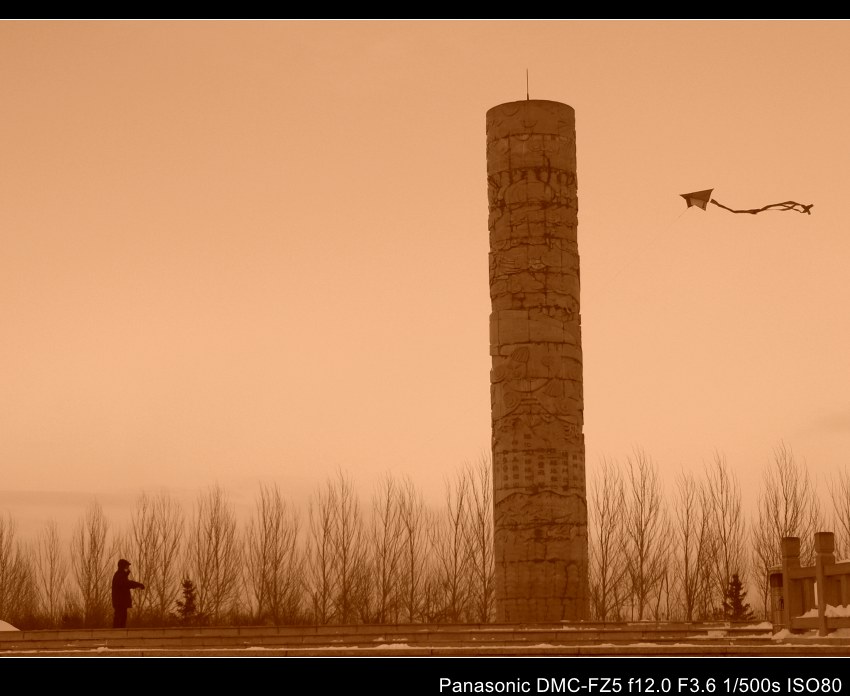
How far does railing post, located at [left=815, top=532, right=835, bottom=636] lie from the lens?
1116cm

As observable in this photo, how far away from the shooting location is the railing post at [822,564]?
11156 millimetres

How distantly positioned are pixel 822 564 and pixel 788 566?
66 cm

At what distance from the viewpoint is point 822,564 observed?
37.0 feet

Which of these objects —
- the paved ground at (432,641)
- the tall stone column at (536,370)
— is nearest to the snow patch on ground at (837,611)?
the paved ground at (432,641)

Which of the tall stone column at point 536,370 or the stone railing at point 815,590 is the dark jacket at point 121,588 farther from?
the stone railing at point 815,590

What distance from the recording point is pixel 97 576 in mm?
24094

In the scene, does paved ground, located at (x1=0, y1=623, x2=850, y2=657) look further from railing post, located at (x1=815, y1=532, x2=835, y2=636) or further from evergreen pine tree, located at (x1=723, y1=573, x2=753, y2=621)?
evergreen pine tree, located at (x1=723, y1=573, x2=753, y2=621)

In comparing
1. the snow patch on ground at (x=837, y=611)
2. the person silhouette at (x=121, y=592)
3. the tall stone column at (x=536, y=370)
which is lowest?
the snow patch on ground at (x=837, y=611)

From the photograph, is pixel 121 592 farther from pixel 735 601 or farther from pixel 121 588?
pixel 735 601

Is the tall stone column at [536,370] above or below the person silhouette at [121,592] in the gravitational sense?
above

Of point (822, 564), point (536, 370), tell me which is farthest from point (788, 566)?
point (536, 370)

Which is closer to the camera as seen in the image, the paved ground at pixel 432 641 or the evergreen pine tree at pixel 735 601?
the paved ground at pixel 432 641
